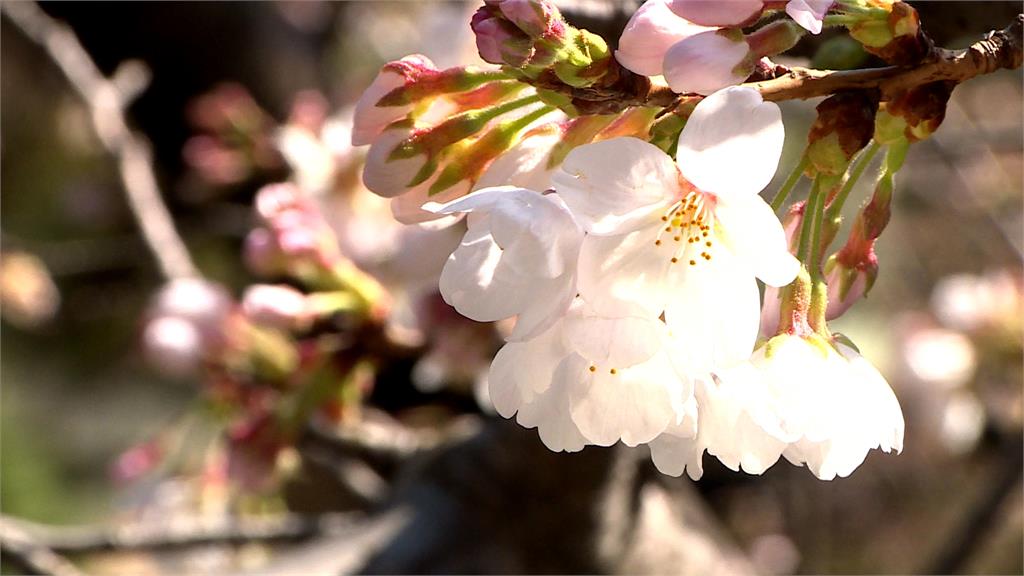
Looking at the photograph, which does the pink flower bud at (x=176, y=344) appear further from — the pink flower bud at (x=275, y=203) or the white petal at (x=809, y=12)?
the white petal at (x=809, y=12)

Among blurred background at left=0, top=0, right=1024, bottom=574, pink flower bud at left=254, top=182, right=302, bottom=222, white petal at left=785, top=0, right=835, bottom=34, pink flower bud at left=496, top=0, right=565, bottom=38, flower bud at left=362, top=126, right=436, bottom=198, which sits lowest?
blurred background at left=0, top=0, right=1024, bottom=574

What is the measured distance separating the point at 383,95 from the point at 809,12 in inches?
8.5

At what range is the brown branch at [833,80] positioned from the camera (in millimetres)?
432

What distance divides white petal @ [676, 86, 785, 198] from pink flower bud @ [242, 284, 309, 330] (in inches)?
22.0

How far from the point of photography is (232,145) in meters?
1.56

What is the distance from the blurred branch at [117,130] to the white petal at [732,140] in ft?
3.59

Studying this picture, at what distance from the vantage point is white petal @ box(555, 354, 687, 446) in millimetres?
425

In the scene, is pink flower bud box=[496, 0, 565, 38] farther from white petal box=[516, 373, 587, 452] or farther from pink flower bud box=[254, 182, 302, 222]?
pink flower bud box=[254, 182, 302, 222]

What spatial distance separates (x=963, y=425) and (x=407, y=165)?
1.20 m

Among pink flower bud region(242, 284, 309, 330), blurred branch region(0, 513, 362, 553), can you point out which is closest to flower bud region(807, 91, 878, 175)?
pink flower bud region(242, 284, 309, 330)

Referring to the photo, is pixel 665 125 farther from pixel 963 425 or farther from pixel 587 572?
pixel 963 425

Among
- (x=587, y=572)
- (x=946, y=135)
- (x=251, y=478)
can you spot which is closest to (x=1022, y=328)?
(x=946, y=135)

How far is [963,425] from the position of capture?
1399 millimetres

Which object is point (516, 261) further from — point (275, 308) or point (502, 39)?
point (275, 308)
